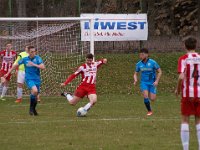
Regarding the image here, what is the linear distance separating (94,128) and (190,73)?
4.28m

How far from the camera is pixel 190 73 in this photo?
12.1 meters

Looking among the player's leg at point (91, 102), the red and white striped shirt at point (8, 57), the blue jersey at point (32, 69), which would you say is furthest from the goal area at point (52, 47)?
the player's leg at point (91, 102)

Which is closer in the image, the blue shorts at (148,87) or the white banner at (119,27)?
the blue shorts at (148,87)

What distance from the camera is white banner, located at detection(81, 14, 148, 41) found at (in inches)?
1272

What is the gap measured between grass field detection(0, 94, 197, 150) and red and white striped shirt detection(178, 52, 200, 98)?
1.33m

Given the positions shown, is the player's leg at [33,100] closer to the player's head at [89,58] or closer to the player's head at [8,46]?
the player's head at [89,58]

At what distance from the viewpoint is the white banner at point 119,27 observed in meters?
32.3

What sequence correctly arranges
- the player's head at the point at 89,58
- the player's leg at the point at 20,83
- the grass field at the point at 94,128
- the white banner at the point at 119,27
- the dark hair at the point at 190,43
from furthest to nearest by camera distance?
the white banner at the point at 119,27 → the player's leg at the point at 20,83 → the player's head at the point at 89,58 → the grass field at the point at 94,128 → the dark hair at the point at 190,43

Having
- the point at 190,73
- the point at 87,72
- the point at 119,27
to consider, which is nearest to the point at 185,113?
the point at 190,73

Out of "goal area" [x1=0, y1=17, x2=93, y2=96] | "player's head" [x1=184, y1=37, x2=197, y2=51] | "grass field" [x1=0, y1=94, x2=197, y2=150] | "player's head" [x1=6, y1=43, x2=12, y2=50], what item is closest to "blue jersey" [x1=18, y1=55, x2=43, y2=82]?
"grass field" [x1=0, y1=94, x2=197, y2=150]

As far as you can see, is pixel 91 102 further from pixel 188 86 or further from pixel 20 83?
pixel 188 86

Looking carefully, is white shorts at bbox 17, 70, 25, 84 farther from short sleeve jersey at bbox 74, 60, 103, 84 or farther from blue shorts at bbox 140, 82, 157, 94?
blue shorts at bbox 140, 82, 157, 94

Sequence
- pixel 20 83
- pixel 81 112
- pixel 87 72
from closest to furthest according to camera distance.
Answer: pixel 81 112 → pixel 87 72 → pixel 20 83

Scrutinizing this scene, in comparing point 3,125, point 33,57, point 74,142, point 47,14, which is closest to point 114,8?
point 47,14
